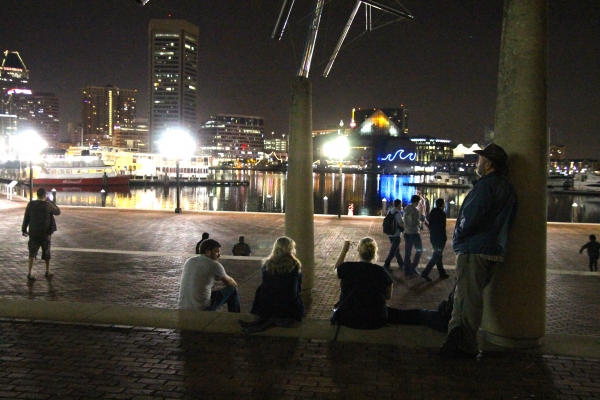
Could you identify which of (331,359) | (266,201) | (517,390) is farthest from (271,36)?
(266,201)

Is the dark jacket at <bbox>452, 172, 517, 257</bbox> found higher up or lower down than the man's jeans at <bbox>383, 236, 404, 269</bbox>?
higher up

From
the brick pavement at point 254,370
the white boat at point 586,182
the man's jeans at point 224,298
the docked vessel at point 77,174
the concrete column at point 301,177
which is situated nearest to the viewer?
the brick pavement at point 254,370

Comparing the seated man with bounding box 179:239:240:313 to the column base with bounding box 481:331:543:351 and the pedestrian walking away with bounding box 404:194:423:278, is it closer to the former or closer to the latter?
the column base with bounding box 481:331:543:351

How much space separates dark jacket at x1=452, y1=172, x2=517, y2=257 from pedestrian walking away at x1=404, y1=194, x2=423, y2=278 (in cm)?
613

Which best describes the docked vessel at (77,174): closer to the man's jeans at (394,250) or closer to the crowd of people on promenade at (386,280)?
the man's jeans at (394,250)

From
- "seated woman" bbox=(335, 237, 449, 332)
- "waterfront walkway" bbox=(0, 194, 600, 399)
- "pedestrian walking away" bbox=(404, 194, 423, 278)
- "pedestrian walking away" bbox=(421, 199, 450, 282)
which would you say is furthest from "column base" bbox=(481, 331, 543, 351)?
"pedestrian walking away" bbox=(404, 194, 423, 278)

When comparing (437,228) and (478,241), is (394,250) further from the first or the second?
(478,241)

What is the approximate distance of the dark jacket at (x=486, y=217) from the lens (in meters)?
5.21

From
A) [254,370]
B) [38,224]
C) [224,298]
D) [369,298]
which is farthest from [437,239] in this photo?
[38,224]

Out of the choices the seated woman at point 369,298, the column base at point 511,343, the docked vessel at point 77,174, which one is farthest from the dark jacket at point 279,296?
the docked vessel at point 77,174

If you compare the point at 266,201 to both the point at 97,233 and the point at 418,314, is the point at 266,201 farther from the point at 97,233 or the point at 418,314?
the point at 418,314

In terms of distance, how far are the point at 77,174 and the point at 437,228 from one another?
8253 cm

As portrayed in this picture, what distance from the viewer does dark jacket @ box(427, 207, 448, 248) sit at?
11.0 metres

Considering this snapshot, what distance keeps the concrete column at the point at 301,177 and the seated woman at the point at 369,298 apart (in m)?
3.13
